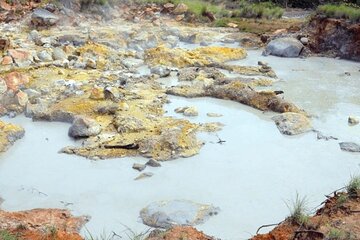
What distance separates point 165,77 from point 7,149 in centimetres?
429

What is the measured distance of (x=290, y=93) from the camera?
9.09 m

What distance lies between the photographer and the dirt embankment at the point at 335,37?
39.6 feet

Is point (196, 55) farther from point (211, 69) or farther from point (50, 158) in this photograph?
point (50, 158)

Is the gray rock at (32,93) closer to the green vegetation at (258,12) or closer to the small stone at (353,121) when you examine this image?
the small stone at (353,121)

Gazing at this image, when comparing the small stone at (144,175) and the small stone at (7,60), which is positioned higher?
the small stone at (144,175)

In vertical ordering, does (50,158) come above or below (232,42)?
above

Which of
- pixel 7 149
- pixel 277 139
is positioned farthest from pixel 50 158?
pixel 277 139

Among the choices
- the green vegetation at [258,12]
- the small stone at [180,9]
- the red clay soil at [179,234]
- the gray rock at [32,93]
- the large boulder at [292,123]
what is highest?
the red clay soil at [179,234]

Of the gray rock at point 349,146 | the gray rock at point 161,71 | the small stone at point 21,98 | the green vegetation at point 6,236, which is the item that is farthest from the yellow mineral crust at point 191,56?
the green vegetation at point 6,236

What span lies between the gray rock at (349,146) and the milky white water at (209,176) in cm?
12

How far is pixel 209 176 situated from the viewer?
578 centimetres

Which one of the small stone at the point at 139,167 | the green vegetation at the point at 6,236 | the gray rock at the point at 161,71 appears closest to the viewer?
the green vegetation at the point at 6,236

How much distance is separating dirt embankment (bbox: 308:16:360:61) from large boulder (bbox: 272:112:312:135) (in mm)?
5290

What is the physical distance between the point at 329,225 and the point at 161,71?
248 inches
